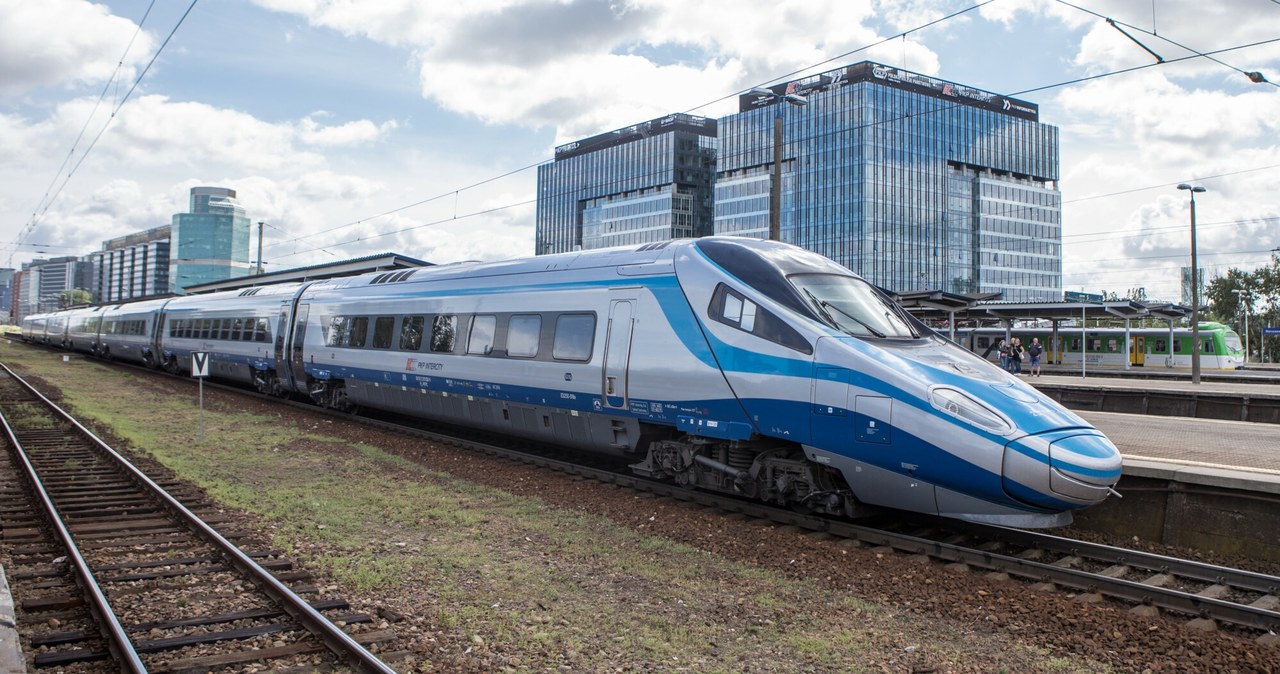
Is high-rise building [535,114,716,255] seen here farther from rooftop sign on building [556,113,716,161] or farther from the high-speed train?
the high-speed train

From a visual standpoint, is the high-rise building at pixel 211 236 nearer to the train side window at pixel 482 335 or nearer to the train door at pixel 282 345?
the train door at pixel 282 345

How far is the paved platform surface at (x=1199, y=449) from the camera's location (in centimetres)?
938

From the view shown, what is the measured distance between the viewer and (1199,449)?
12.6 meters

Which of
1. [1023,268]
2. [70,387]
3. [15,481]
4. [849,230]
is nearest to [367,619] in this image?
[15,481]

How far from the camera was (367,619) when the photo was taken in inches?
259

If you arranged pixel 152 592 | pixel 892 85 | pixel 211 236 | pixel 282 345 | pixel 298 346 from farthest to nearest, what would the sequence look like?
pixel 211 236 < pixel 892 85 < pixel 282 345 < pixel 298 346 < pixel 152 592

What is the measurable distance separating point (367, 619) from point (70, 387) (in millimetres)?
27832

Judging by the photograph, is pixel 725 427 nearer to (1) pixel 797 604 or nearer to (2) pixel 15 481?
(1) pixel 797 604

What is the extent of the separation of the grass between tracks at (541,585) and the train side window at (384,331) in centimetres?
452

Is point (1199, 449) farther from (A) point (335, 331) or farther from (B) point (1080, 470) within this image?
(A) point (335, 331)

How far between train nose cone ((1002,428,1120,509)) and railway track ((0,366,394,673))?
557cm

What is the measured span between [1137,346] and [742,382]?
153ft

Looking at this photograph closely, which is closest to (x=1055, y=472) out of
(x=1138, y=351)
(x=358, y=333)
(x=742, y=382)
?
(x=742, y=382)

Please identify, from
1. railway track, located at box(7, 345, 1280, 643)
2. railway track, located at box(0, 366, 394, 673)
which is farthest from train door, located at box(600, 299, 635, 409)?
railway track, located at box(0, 366, 394, 673)
